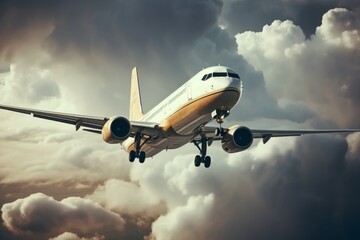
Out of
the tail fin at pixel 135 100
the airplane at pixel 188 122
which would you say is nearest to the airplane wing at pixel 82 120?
the airplane at pixel 188 122

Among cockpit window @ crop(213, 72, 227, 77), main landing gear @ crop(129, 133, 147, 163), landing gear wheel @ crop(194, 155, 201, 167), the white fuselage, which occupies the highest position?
cockpit window @ crop(213, 72, 227, 77)

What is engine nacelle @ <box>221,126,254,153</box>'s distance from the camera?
62438mm

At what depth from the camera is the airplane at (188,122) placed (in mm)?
52156

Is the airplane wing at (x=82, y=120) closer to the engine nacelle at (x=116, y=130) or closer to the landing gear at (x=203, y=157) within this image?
the engine nacelle at (x=116, y=130)

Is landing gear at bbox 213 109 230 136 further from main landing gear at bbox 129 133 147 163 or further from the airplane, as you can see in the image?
main landing gear at bbox 129 133 147 163

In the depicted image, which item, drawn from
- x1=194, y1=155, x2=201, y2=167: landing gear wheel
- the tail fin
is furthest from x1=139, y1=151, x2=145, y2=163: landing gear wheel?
the tail fin

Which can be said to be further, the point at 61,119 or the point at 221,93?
the point at 61,119

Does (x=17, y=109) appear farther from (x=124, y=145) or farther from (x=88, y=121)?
(x=124, y=145)

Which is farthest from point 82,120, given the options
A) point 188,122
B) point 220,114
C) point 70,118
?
point 220,114

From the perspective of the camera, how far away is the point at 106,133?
57281 millimetres

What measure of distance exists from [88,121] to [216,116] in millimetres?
14810

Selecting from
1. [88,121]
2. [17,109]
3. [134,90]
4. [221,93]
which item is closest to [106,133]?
[88,121]

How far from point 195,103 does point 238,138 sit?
11050 millimetres

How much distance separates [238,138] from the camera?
205 feet
